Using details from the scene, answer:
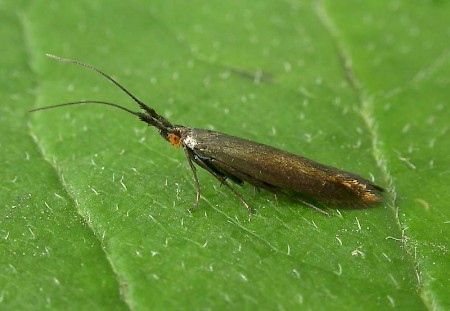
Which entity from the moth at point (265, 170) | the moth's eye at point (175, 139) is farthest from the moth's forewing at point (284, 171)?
the moth's eye at point (175, 139)

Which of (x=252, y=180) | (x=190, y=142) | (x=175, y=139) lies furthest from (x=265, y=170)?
(x=175, y=139)

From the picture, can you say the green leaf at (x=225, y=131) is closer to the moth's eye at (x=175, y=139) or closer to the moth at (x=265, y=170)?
the moth at (x=265, y=170)

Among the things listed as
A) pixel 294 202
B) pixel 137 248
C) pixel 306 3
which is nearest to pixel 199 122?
pixel 294 202

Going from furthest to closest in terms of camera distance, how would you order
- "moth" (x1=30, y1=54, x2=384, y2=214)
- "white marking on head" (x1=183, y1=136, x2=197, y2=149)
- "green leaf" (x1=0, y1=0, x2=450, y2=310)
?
"white marking on head" (x1=183, y1=136, x2=197, y2=149) < "moth" (x1=30, y1=54, x2=384, y2=214) < "green leaf" (x1=0, y1=0, x2=450, y2=310)

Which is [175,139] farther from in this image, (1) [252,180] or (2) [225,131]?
(2) [225,131]

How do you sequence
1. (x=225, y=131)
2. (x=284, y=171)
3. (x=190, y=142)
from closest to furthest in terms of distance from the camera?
(x=284, y=171), (x=190, y=142), (x=225, y=131)

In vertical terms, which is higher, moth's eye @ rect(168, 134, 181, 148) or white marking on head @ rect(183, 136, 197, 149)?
white marking on head @ rect(183, 136, 197, 149)

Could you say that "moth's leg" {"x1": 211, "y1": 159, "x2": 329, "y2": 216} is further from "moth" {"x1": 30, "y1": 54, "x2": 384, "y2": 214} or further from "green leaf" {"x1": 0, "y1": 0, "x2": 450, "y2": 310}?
"green leaf" {"x1": 0, "y1": 0, "x2": 450, "y2": 310}

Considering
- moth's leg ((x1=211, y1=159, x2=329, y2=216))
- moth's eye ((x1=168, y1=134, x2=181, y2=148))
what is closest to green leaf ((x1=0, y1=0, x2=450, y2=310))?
moth's leg ((x1=211, y1=159, x2=329, y2=216))

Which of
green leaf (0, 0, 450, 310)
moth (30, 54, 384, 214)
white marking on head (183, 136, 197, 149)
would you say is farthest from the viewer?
white marking on head (183, 136, 197, 149)
